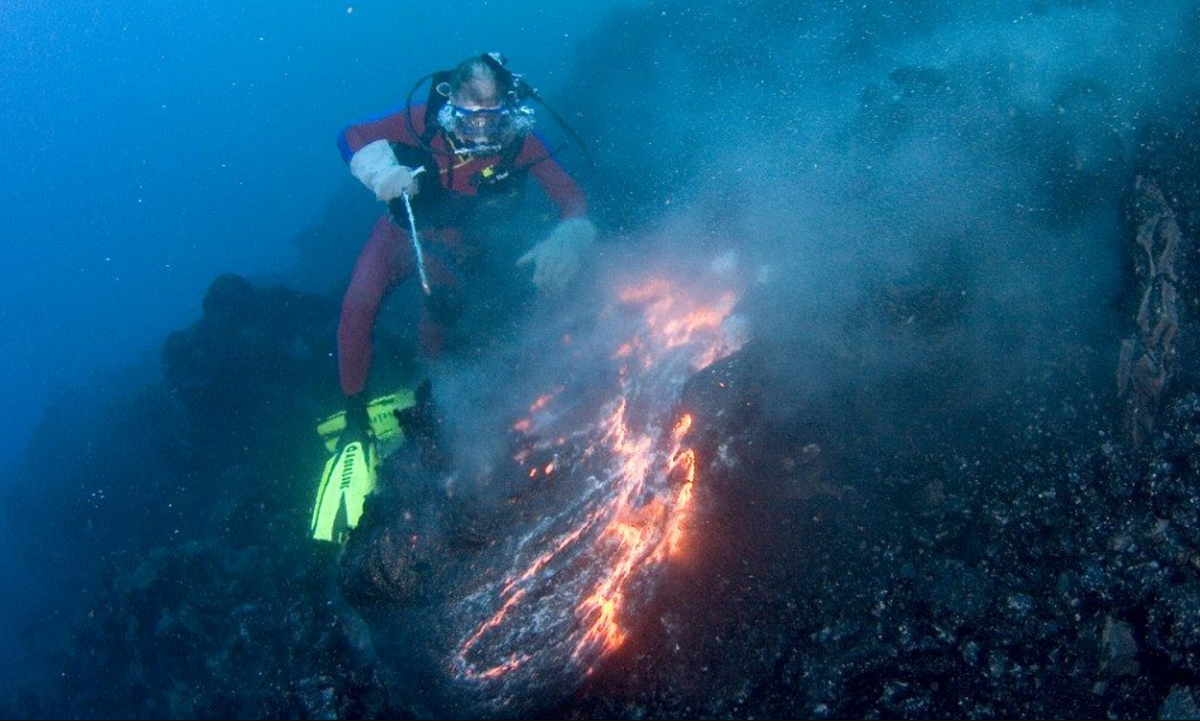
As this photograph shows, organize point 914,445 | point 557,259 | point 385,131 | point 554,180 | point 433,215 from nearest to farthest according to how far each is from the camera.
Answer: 1. point 914,445
2. point 557,259
3. point 385,131
4. point 433,215
5. point 554,180

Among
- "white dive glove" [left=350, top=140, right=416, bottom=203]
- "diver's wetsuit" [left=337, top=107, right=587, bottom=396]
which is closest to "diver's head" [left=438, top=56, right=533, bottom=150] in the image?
"diver's wetsuit" [left=337, top=107, right=587, bottom=396]

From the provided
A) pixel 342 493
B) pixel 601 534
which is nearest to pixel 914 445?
pixel 601 534

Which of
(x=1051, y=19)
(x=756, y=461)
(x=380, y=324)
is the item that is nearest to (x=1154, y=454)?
(x=756, y=461)

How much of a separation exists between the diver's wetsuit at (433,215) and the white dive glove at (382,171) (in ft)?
0.79

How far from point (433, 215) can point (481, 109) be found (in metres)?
1.32

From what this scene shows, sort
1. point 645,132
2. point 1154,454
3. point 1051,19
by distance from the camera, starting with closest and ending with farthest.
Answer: point 1154,454 < point 1051,19 < point 645,132

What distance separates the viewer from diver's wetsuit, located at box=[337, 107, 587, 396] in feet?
17.3

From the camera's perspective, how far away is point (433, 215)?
568 centimetres

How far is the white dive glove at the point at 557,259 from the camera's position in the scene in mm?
5137

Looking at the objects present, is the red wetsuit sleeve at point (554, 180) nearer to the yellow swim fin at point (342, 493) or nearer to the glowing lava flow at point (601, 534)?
the glowing lava flow at point (601, 534)

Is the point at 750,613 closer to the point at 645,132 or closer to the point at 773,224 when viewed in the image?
the point at 773,224

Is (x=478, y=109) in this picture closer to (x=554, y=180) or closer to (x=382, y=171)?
(x=382, y=171)

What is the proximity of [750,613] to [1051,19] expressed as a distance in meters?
8.62

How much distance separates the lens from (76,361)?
28.7 m
